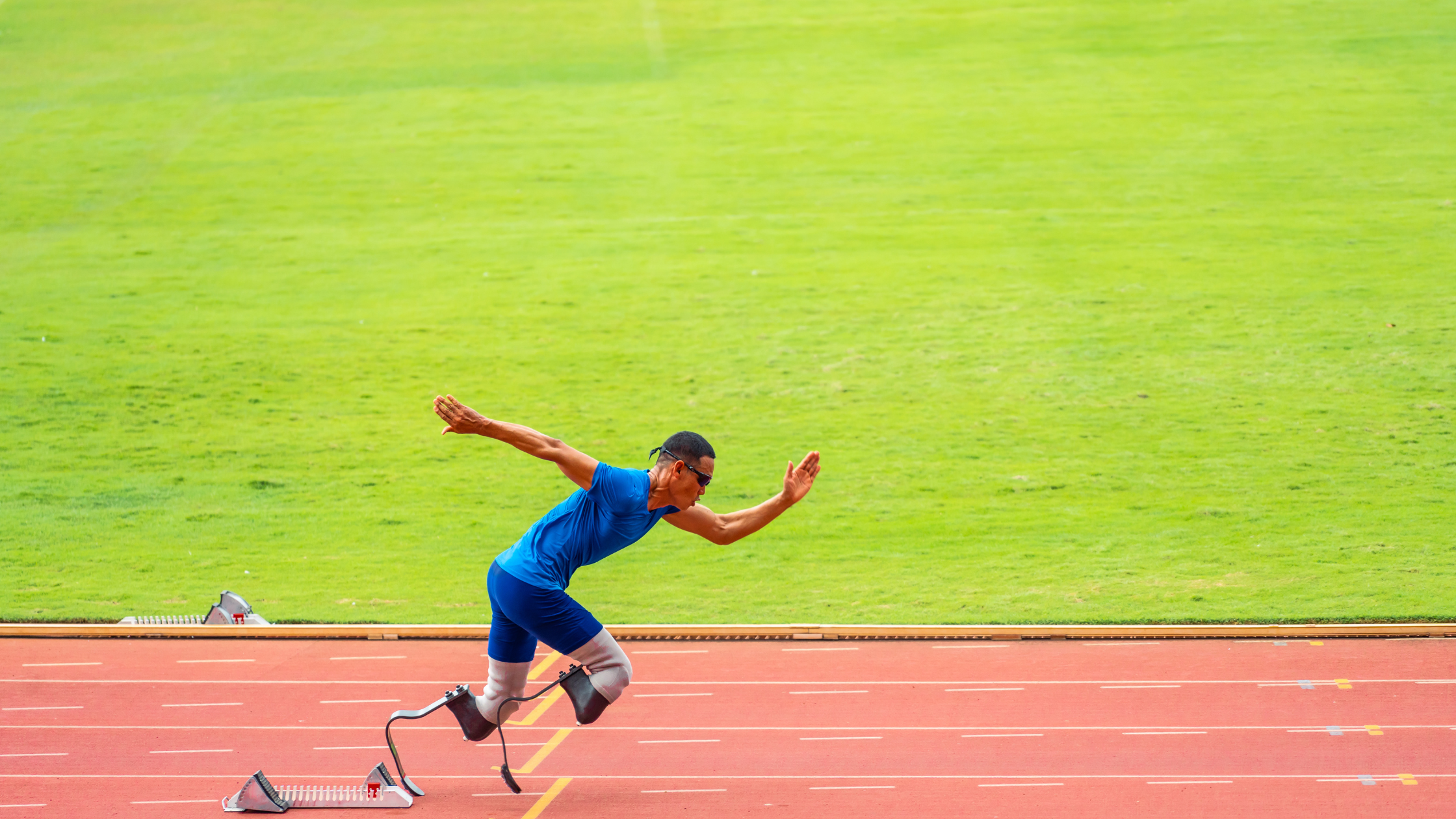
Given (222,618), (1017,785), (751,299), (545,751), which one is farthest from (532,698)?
(751,299)

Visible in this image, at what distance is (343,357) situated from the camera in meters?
17.3

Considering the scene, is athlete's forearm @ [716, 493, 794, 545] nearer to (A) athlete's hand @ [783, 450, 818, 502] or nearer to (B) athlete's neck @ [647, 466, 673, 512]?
(A) athlete's hand @ [783, 450, 818, 502]

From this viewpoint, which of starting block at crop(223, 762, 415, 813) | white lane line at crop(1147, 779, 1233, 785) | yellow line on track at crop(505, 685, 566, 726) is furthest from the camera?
yellow line on track at crop(505, 685, 566, 726)

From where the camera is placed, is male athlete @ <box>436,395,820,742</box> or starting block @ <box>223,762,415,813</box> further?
starting block @ <box>223,762,415,813</box>

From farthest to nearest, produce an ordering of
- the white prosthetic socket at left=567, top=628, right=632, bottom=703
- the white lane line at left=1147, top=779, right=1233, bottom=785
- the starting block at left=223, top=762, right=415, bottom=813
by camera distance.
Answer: the white lane line at left=1147, top=779, right=1233, bottom=785 → the white prosthetic socket at left=567, top=628, right=632, bottom=703 → the starting block at left=223, top=762, right=415, bottom=813

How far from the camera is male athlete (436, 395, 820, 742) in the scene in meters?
6.32

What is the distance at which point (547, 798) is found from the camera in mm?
6855

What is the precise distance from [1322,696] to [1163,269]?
11.6m

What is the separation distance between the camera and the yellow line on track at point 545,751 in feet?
23.9

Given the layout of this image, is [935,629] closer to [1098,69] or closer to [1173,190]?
[1173,190]

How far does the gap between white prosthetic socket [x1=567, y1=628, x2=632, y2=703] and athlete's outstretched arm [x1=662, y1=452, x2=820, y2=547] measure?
703mm

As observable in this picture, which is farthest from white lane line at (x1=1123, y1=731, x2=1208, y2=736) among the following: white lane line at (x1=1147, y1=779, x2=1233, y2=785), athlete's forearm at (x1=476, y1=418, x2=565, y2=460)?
athlete's forearm at (x1=476, y1=418, x2=565, y2=460)

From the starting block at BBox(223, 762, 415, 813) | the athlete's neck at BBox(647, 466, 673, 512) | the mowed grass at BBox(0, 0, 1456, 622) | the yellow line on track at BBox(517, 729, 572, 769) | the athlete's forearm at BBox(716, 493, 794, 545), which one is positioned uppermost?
the athlete's neck at BBox(647, 466, 673, 512)

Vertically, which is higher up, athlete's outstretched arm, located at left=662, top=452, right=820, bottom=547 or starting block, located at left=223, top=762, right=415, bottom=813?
athlete's outstretched arm, located at left=662, top=452, right=820, bottom=547
